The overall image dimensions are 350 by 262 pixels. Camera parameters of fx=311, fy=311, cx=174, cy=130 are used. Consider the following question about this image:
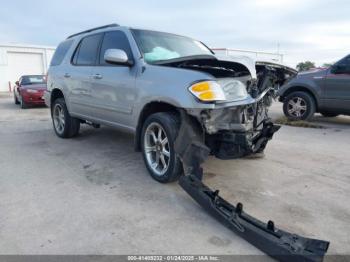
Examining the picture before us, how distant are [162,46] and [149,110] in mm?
1053

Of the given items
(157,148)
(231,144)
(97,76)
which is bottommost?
(157,148)

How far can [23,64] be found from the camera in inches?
1068

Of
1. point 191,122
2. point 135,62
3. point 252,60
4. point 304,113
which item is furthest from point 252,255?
point 304,113

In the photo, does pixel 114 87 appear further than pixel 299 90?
No

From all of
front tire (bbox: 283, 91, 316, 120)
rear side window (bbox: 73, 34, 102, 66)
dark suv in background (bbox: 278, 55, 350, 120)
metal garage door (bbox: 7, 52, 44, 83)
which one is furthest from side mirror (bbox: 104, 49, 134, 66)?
metal garage door (bbox: 7, 52, 44, 83)

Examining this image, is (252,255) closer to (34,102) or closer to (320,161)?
(320,161)

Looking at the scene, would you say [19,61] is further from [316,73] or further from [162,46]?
[162,46]

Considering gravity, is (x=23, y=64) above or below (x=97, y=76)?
above

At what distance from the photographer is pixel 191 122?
11.1 ft

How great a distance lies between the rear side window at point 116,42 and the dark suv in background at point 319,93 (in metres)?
5.03

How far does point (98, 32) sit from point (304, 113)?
5.66m

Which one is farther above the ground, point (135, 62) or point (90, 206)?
point (135, 62)

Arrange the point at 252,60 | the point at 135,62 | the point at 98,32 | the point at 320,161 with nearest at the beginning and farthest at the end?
the point at 252,60 → the point at 135,62 → the point at 320,161 → the point at 98,32

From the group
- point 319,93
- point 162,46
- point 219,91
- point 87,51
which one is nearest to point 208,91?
point 219,91
